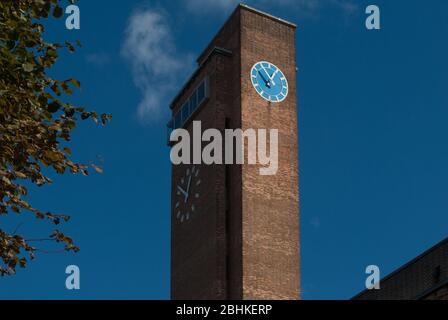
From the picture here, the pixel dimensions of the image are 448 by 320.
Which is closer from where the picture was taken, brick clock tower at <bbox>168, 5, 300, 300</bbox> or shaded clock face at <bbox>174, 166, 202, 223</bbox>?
brick clock tower at <bbox>168, 5, 300, 300</bbox>

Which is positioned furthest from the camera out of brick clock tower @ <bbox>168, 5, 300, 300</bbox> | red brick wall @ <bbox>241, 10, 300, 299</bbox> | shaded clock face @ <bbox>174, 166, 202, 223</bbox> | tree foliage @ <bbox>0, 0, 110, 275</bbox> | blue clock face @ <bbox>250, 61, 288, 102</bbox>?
shaded clock face @ <bbox>174, 166, 202, 223</bbox>

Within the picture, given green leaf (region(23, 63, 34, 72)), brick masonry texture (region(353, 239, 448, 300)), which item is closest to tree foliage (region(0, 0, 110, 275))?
green leaf (region(23, 63, 34, 72))

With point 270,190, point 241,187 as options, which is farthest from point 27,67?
point 270,190

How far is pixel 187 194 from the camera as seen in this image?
5094 cm

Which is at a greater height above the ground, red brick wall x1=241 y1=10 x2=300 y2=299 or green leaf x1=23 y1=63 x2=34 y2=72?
red brick wall x1=241 y1=10 x2=300 y2=299

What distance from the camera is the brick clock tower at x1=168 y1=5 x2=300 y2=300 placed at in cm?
4591

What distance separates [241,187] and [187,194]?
5517 millimetres

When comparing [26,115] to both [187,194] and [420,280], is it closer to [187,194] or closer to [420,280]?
[420,280]

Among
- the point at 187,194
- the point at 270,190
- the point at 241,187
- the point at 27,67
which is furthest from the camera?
the point at 187,194

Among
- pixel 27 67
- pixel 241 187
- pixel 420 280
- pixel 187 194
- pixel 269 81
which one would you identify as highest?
pixel 269 81

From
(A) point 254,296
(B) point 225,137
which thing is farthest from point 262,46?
(A) point 254,296

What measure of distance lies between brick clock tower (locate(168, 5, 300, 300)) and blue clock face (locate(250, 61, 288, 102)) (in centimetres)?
5

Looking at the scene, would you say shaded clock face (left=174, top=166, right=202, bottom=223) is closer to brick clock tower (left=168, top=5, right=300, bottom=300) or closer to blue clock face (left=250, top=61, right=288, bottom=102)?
brick clock tower (left=168, top=5, right=300, bottom=300)

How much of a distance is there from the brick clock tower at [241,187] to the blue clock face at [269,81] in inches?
2.1
